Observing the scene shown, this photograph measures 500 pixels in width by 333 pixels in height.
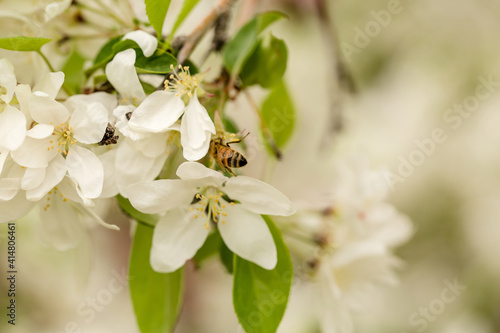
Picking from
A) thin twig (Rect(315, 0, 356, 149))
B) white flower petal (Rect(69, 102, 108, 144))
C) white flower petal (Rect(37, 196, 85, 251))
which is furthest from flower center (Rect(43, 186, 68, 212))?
thin twig (Rect(315, 0, 356, 149))

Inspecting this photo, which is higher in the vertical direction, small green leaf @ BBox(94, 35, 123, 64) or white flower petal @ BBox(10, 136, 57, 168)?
small green leaf @ BBox(94, 35, 123, 64)

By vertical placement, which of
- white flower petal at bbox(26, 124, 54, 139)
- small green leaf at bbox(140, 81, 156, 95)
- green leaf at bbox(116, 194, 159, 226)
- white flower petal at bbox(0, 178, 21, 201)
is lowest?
green leaf at bbox(116, 194, 159, 226)

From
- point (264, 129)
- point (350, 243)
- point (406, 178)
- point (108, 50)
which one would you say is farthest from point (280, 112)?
point (406, 178)

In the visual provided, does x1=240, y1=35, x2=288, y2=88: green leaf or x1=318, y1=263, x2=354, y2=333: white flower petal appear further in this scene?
x1=318, y1=263, x2=354, y2=333: white flower petal

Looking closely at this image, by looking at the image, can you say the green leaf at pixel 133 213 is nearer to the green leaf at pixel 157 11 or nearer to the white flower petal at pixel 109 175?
the white flower petal at pixel 109 175

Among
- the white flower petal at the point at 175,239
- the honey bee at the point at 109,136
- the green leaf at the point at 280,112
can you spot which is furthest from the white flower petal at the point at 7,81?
the green leaf at the point at 280,112

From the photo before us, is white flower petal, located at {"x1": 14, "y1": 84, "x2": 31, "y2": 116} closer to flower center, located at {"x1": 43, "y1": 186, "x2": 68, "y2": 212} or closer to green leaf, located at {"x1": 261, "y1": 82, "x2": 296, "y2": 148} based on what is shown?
flower center, located at {"x1": 43, "y1": 186, "x2": 68, "y2": 212}

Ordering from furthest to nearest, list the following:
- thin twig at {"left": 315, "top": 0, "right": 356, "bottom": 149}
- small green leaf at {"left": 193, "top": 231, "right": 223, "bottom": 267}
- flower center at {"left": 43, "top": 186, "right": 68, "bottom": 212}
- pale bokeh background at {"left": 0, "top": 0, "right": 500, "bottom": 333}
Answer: pale bokeh background at {"left": 0, "top": 0, "right": 500, "bottom": 333}
thin twig at {"left": 315, "top": 0, "right": 356, "bottom": 149}
small green leaf at {"left": 193, "top": 231, "right": 223, "bottom": 267}
flower center at {"left": 43, "top": 186, "right": 68, "bottom": 212}
